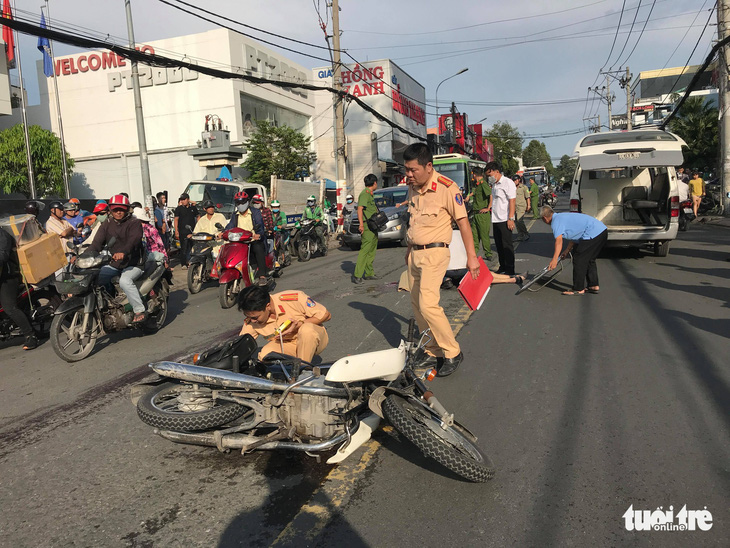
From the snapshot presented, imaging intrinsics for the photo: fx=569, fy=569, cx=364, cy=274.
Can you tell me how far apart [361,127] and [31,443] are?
44113mm

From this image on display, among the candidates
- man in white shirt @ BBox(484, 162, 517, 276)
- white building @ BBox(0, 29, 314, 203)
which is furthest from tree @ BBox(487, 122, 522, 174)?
man in white shirt @ BBox(484, 162, 517, 276)

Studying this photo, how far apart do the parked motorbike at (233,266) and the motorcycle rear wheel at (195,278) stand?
3.78 feet

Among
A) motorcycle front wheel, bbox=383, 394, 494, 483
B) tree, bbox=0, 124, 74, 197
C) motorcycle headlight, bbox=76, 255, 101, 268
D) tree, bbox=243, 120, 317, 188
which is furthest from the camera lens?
tree, bbox=243, 120, 317, 188

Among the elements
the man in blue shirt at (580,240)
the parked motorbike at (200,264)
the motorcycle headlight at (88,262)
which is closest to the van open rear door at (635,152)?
the man in blue shirt at (580,240)

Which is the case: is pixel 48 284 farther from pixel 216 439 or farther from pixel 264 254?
pixel 216 439

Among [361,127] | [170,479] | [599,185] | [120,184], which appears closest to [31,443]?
[170,479]

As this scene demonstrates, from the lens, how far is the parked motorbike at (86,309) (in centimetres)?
598

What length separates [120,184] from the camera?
1441 inches

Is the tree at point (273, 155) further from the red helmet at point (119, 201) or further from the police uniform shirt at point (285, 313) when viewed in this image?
the police uniform shirt at point (285, 313)

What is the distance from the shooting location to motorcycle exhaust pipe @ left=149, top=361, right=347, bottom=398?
10.3ft

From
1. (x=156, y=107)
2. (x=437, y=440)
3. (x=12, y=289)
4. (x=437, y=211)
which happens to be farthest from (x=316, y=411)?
(x=156, y=107)

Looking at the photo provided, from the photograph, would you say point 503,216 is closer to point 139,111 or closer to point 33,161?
point 139,111

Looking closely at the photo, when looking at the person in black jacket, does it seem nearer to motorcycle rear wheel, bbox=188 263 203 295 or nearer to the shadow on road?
motorcycle rear wheel, bbox=188 263 203 295

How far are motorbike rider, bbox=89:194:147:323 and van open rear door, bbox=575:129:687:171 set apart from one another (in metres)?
8.45
